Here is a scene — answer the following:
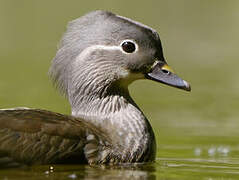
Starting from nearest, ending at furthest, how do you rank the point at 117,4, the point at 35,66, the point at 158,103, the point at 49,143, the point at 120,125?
the point at 49,143 < the point at 120,125 < the point at 158,103 < the point at 35,66 < the point at 117,4

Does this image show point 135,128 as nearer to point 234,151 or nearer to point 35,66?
point 234,151

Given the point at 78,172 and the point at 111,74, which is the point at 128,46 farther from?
the point at 78,172

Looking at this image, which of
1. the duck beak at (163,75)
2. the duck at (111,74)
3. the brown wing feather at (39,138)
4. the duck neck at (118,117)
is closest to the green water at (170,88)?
the brown wing feather at (39,138)

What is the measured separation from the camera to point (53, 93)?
55.3 ft

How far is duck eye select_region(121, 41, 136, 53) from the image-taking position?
34.7 feet

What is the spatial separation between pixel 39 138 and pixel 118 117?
5.11 feet

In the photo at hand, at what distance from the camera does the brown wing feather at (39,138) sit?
909cm

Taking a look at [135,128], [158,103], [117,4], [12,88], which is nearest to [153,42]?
[135,128]

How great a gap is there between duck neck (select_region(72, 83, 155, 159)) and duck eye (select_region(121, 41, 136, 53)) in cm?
48

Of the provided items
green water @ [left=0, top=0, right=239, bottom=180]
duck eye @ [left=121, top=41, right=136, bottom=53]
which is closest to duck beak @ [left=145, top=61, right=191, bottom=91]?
duck eye @ [left=121, top=41, right=136, bottom=53]

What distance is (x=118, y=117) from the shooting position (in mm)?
10484

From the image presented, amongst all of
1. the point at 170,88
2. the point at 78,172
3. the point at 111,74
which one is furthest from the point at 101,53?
the point at 170,88

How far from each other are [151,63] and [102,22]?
2.84ft

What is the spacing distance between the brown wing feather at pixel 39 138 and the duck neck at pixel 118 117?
525 millimetres
